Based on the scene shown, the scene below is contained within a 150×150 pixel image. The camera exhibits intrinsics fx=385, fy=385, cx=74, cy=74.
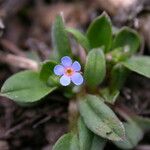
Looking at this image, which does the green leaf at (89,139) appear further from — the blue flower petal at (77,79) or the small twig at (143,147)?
the small twig at (143,147)

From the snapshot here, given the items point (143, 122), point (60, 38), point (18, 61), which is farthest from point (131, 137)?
point (18, 61)

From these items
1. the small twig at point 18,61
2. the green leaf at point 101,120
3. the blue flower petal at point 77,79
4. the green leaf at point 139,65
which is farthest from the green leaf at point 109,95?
the small twig at point 18,61

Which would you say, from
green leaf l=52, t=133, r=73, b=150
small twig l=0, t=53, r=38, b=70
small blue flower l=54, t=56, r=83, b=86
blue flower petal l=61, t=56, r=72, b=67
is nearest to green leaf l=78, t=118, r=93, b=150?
green leaf l=52, t=133, r=73, b=150

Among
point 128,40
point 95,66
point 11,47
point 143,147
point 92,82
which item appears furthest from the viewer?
point 11,47

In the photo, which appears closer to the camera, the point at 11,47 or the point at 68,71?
the point at 68,71

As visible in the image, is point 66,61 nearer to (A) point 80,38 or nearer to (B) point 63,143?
(A) point 80,38

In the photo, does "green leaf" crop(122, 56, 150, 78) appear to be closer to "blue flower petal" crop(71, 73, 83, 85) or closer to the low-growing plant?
the low-growing plant
